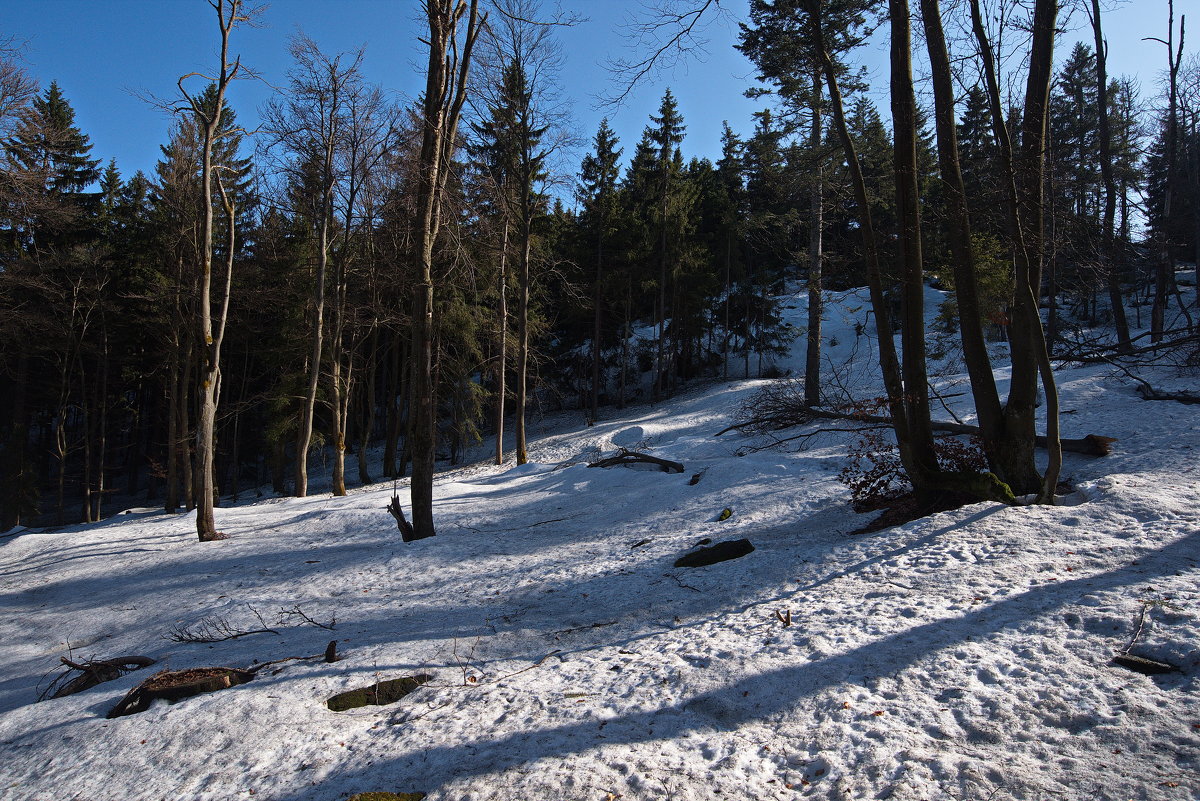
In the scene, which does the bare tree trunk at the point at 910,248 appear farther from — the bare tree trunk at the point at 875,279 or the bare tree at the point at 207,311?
the bare tree at the point at 207,311

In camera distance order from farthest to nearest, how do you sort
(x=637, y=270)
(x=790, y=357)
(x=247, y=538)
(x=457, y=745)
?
(x=790, y=357) → (x=637, y=270) → (x=247, y=538) → (x=457, y=745)

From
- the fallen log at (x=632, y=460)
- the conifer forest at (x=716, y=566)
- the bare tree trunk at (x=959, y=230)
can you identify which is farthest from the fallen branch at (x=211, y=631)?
the bare tree trunk at (x=959, y=230)

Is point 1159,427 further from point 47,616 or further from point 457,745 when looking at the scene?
point 47,616

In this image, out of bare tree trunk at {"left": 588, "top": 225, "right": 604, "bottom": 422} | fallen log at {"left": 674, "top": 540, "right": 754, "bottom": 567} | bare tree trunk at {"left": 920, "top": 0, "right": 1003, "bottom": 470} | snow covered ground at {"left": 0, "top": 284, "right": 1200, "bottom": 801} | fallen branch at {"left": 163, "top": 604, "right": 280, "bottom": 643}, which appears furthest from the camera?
bare tree trunk at {"left": 588, "top": 225, "right": 604, "bottom": 422}

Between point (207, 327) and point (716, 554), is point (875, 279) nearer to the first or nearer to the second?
point (716, 554)

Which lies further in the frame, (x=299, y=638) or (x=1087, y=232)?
(x=1087, y=232)

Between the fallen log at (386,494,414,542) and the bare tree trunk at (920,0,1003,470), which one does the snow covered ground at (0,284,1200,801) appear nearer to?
the fallen log at (386,494,414,542)

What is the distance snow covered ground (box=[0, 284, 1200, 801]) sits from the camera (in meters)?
2.82

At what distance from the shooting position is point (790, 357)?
35.9 meters

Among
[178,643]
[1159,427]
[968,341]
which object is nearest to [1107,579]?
[968,341]

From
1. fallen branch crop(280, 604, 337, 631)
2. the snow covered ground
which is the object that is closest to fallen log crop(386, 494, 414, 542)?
the snow covered ground

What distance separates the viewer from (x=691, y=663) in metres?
4.06

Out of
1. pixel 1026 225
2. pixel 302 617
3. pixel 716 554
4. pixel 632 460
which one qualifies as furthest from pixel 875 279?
pixel 302 617

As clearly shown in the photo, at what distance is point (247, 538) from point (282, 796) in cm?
942
